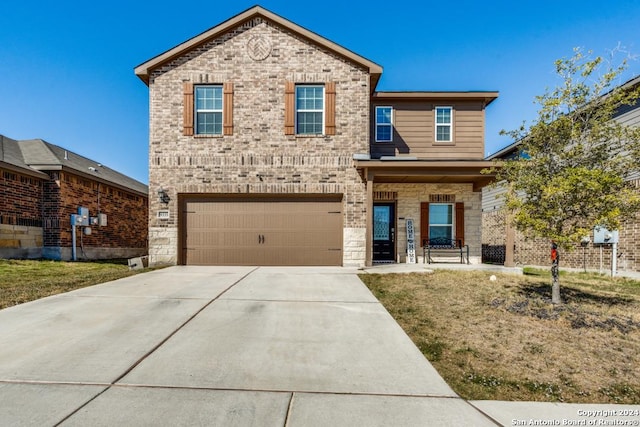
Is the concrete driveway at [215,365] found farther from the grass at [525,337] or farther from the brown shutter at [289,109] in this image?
the brown shutter at [289,109]

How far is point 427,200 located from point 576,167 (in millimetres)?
6502

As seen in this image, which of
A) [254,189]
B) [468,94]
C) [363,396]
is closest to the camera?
[363,396]

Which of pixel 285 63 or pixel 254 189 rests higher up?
pixel 285 63

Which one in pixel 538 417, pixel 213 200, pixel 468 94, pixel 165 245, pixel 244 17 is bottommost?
pixel 538 417

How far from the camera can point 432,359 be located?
352 centimetres

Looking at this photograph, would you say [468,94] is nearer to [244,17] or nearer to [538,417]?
[244,17]

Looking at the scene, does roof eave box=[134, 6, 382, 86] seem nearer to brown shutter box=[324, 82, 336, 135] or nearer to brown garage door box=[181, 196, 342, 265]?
brown shutter box=[324, 82, 336, 135]

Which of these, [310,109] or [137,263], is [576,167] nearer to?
[310,109]

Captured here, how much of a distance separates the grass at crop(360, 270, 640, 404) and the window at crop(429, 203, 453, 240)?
460cm

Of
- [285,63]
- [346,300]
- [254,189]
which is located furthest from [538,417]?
[285,63]

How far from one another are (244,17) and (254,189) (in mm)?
5563

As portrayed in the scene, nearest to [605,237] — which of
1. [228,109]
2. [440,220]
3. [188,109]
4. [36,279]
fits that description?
[440,220]

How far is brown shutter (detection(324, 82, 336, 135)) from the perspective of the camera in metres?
10.2

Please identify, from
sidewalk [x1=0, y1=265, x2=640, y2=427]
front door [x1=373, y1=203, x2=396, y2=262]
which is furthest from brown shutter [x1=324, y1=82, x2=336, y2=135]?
sidewalk [x1=0, y1=265, x2=640, y2=427]
